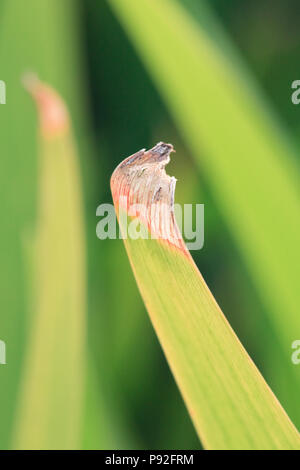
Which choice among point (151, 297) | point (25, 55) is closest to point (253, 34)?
point (25, 55)

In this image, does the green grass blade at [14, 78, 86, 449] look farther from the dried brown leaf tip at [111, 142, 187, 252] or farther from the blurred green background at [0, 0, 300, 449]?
the dried brown leaf tip at [111, 142, 187, 252]

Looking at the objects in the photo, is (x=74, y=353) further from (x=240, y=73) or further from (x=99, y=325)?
(x=240, y=73)

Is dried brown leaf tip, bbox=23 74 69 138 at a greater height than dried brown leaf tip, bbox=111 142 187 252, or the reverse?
dried brown leaf tip, bbox=23 74 69 138

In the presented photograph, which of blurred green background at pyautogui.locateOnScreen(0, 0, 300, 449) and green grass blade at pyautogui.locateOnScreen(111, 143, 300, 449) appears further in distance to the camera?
blurred green background at pyautogui.locateOnScreen(0, 0, 300, 449)

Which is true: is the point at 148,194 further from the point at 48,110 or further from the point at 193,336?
the point at 48,110

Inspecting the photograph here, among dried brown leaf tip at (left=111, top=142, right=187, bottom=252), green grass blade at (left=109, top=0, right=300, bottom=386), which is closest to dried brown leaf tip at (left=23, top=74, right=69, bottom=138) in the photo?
green grass blade at (left=109, top=0, right=300, bottom=386)

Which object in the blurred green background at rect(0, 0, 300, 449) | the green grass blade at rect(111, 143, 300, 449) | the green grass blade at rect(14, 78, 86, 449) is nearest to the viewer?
the green grass blade at rect(111, 143, 300, 449)

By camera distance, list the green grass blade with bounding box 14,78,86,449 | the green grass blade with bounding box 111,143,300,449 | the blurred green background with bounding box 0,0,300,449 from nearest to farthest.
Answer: the green grass blade with bounding box 111,143,300,449 < the green grass blade with bounding box 14,78,86,449 < the blurred green background with bounding box 0,0,300,449

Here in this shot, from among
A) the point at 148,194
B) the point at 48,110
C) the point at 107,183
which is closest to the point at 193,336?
the point at 148,194
